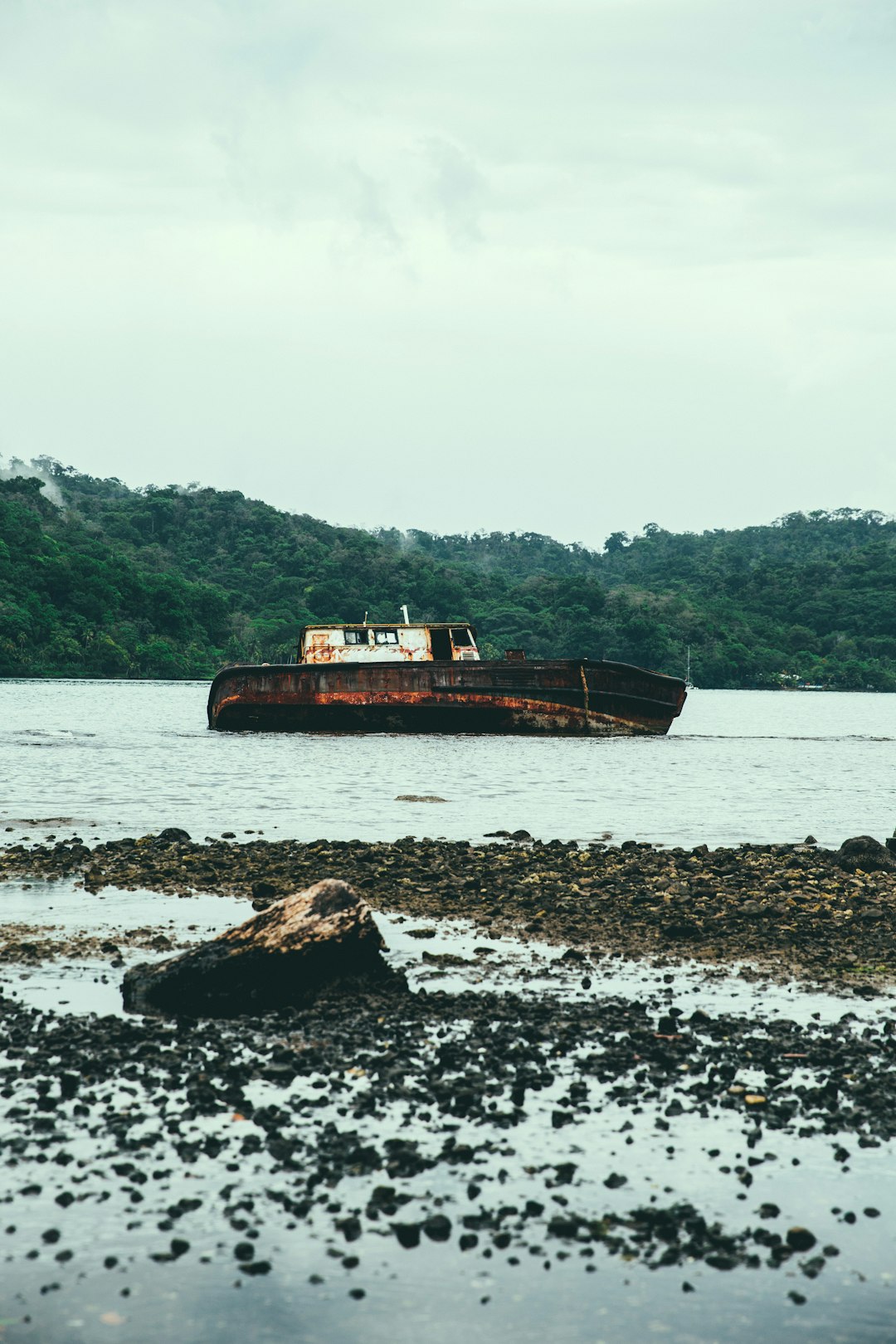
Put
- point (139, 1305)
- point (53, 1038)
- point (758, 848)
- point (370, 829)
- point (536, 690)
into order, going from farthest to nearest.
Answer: point (536, 690)
point (370, 829)
point (758, 848)
point (53, 1038)
point (139, 1305)

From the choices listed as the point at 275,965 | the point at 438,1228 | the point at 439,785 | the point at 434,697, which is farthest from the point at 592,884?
the point at 434,697

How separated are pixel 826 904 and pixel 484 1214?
8097mm

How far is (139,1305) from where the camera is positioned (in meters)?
5.21

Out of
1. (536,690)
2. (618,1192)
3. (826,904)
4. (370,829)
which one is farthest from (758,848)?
(536,690)

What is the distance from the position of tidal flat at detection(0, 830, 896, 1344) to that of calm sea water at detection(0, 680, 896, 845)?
947 centimetres

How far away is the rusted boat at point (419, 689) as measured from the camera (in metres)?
43.2

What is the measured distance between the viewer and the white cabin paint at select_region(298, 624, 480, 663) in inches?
1747

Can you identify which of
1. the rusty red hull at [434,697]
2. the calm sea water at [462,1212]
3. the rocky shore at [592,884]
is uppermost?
the rusty red hull at [434,697]

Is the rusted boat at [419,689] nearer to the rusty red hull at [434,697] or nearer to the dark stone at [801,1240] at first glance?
the rusty red hull at [434,697]

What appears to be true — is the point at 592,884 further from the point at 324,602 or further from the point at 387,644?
the point at 324,602

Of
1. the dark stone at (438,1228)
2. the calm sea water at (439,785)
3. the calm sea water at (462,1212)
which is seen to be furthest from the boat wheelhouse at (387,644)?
the dark stone at (438,1228)

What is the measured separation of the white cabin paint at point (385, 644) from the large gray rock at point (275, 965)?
34.2 meters

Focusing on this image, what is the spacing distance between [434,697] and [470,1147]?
120 ft

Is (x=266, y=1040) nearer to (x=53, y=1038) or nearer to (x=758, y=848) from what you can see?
(x=53, y=1038)
